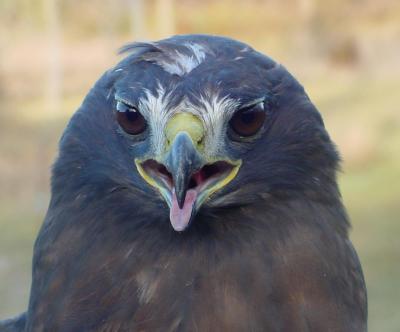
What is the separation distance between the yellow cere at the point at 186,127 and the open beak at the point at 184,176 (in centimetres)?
2

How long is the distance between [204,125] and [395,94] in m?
9.88

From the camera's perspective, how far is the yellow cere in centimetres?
164

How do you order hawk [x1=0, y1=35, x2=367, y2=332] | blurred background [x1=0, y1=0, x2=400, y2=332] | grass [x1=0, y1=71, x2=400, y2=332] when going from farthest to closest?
1. blurred background [x1=0, y1=0, x2=400, y2=332]
2. grass [x1=0, y1=71, x2=400, y2=332]
3. hawk [x1=0, y1=35, x2=367, y2=332]

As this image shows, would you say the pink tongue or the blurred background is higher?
the pink tongue

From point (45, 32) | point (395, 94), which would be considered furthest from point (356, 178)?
point (45, 32)

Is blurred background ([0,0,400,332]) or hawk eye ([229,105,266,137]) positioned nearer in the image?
hawk eye ([229,105,266,137])

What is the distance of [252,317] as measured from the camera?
1.73 m

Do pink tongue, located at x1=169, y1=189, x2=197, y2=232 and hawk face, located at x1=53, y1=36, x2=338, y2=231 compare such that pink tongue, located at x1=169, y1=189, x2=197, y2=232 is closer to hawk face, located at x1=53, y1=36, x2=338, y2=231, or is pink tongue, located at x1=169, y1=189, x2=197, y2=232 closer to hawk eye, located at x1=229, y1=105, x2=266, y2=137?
hawk face, located at x1=53, y1=36, x2=338, y2=231

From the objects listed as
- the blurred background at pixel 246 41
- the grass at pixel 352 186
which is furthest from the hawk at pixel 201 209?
the blurred background at pixel 246 41

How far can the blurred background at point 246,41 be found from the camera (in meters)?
8.56

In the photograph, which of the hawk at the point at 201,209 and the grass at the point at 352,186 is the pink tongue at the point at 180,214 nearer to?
the hawk at the point at 201,209

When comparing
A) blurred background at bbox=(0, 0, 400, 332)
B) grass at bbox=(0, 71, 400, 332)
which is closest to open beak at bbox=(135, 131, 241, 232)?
grass at bbox=(0, 71, 400, 332)

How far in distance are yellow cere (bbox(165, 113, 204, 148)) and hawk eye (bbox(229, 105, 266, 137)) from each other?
0.24 feet

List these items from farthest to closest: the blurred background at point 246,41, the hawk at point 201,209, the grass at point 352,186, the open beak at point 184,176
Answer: the blurred background at point 246,41 < the grass at point 352,186 < the hawk at point 201,209 < the open beak at point 184,176
